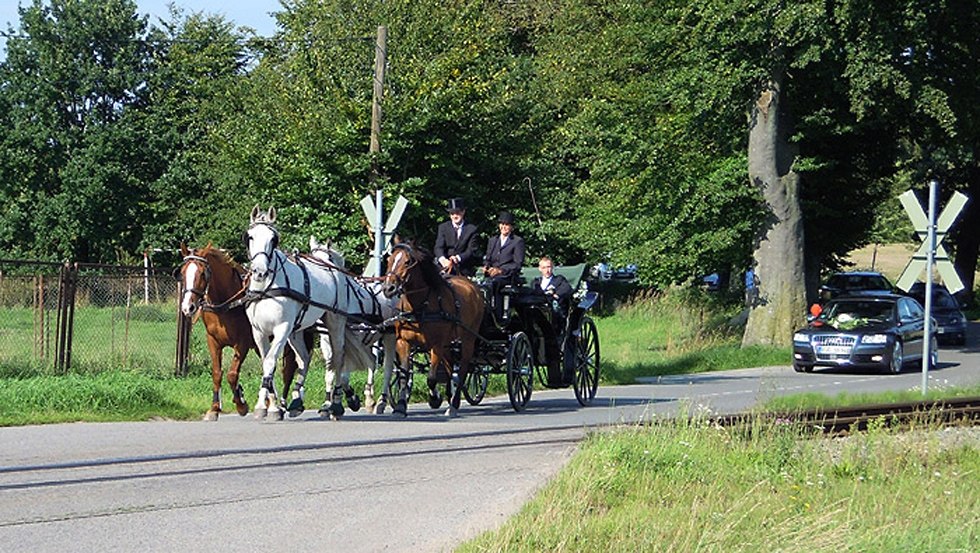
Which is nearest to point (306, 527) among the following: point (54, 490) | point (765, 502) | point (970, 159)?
point (54, 490)

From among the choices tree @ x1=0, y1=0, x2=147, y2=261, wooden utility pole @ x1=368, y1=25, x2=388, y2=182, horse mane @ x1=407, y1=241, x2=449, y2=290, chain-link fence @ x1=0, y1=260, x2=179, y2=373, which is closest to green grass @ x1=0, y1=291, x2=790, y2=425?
chain-link fence @ x1=0, y1=260, x2=179, y2=373

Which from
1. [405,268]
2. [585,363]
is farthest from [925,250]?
[405,268]

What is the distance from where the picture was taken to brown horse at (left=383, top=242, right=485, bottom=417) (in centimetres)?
1641

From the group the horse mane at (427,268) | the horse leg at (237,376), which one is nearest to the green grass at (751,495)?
the horse mane at (427,268)

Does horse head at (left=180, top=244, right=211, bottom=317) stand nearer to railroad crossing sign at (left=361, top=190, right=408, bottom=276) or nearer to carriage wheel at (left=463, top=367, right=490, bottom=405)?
carriage wheel at (left=463, top=367, right=490, bottom=405)

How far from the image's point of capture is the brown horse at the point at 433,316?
1641 centimetres

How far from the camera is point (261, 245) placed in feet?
49.9

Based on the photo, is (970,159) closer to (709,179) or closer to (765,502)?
(709,179)

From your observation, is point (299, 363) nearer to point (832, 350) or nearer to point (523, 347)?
point (523, 347)

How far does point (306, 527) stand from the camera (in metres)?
9.55

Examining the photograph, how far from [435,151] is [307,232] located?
475 cm

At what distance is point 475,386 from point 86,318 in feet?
20.1

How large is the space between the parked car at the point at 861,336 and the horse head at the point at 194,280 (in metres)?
18.1

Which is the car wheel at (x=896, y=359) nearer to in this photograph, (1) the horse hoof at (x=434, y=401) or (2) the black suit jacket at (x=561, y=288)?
(2) the black suit jacket at (x=561, y=288)
